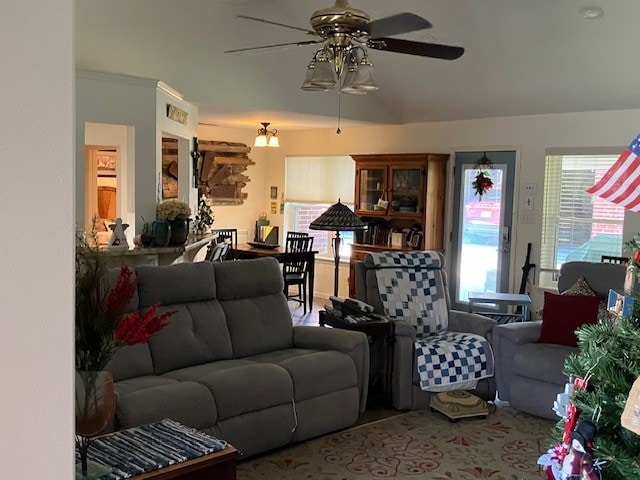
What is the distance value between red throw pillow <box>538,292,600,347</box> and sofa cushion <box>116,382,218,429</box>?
7.95 feet

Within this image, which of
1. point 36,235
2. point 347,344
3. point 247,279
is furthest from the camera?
point 247,279

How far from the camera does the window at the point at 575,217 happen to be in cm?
625

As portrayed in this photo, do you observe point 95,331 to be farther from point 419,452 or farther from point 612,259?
point 612,259

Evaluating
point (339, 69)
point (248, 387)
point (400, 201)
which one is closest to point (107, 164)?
point (400, 201)

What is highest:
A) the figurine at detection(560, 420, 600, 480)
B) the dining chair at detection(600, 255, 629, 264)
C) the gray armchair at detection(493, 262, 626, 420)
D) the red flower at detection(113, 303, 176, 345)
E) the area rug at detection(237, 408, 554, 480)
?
the red flower at detection(113, 303, 176, 345)

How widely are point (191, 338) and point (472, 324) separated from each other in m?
2.20

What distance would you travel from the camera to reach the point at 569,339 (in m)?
4.40

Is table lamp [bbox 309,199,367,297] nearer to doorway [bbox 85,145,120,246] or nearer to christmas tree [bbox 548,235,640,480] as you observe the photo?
doorway [bbox 85,145,120,246]

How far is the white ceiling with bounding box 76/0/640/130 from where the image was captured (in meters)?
5.32

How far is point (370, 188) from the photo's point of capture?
805 centimetres

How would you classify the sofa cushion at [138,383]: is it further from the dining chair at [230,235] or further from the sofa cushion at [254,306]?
the dining chair at [230,235]

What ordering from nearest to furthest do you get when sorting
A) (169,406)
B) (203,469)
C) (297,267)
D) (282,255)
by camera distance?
1. (203,469)
2. (169,406)
3. (282,255)
4. (297,267)

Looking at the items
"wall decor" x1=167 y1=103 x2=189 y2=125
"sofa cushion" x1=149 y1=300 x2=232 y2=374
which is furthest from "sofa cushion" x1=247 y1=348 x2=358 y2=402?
"wall decor" x1=167 y1=103 x2=189 y2=125

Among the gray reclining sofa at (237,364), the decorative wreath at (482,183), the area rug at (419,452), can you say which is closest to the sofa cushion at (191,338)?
the gray reclining sofa at (237,364)
